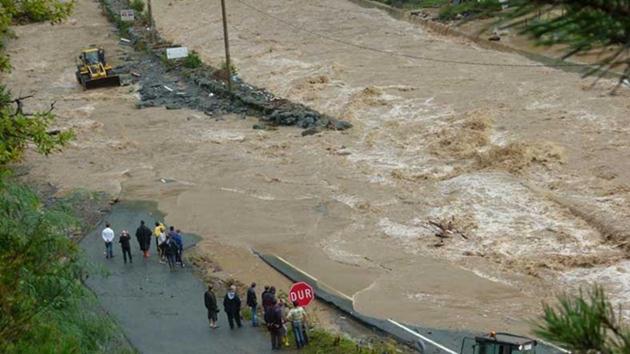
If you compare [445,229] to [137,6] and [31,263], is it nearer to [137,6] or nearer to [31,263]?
[31,263]

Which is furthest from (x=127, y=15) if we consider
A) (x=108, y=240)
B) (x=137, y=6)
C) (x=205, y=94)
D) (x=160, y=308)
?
(x=160, y=308)

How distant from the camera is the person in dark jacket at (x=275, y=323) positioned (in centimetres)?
1706

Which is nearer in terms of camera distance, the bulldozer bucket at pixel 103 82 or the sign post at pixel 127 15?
the bulldozer bucket at pixel 103 82

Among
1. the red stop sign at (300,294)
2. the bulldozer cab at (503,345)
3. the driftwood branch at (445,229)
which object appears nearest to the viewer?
the bulldozer cab at (503,345)

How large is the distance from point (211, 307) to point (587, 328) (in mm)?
15614

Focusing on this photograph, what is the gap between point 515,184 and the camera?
1072 inches

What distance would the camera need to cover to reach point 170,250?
2220 cm

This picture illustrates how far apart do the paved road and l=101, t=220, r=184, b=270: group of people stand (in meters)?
0.22

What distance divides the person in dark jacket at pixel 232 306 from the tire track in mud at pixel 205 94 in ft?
54.0

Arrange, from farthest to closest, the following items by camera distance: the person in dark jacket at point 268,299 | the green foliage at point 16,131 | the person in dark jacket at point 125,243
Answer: the person in dark jacket at point 125,243 < the person in dark jacket at point 268,299 < the green foliage at point 16,131

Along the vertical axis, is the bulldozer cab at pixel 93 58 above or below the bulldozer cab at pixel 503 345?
below

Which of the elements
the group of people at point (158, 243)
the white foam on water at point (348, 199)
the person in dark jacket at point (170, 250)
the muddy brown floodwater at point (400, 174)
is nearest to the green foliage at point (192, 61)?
the muddy brown floodwater at point (400, 174)

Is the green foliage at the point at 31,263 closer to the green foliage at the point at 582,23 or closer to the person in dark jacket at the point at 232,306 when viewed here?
the green foliage at the point at 582,23

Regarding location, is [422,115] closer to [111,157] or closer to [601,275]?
[111,157]
